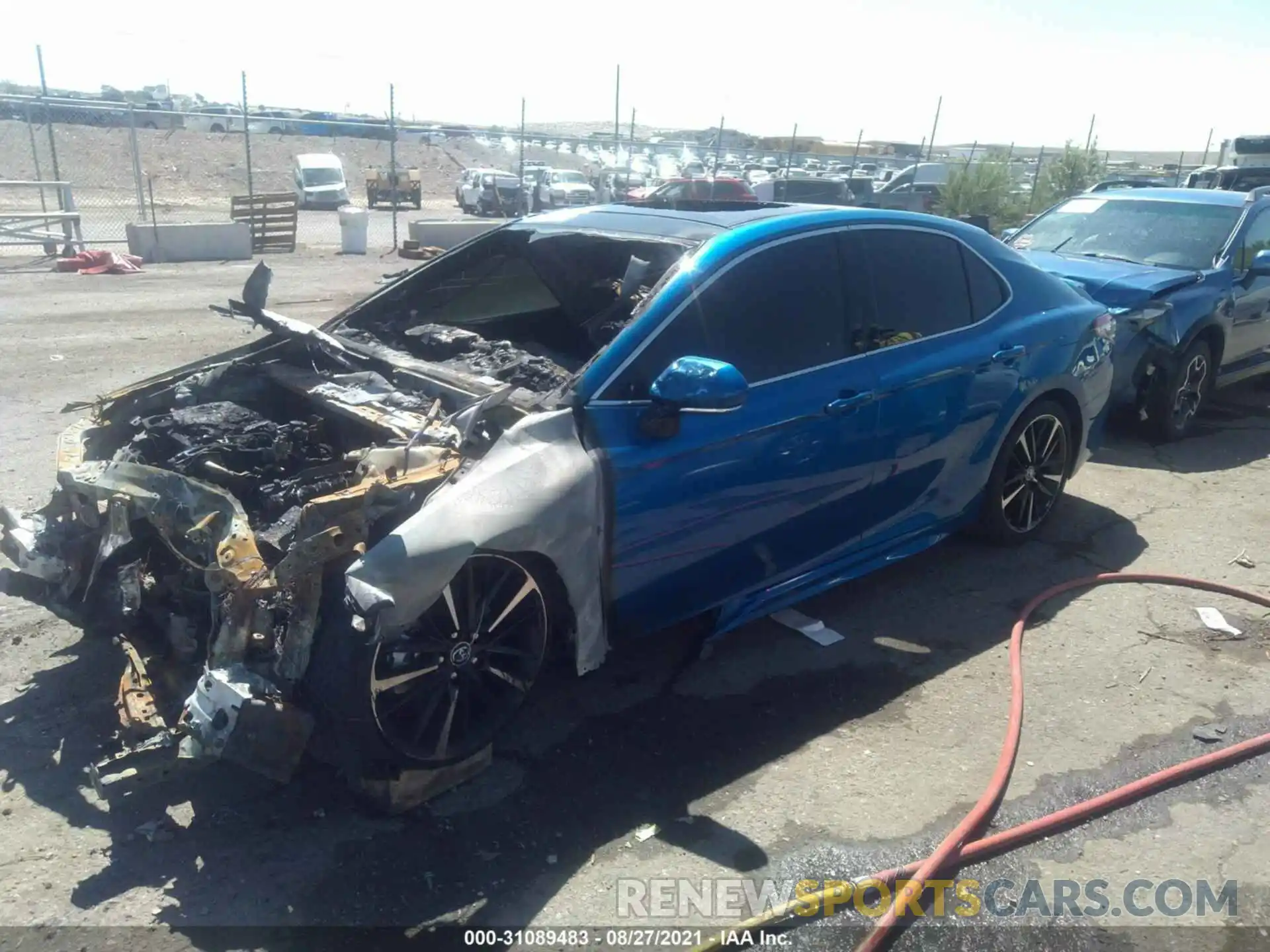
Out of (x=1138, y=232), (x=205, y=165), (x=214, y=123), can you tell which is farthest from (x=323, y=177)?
(x=1138, y=232)

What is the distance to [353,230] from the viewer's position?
1834 centimetres

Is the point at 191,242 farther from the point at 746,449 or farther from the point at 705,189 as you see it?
the point at 746,449

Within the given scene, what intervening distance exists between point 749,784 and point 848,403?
158 cm

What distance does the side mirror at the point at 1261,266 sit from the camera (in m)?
7.66

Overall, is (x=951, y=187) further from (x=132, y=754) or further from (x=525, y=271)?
(x=132, y=754)

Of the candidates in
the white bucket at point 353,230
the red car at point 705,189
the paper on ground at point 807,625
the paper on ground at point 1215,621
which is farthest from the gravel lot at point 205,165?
the paper on ground at point 1215,621

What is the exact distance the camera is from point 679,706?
4016 millimetres

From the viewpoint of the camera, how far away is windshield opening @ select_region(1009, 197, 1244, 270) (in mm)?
7902

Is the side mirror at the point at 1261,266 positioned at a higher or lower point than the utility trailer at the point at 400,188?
higher

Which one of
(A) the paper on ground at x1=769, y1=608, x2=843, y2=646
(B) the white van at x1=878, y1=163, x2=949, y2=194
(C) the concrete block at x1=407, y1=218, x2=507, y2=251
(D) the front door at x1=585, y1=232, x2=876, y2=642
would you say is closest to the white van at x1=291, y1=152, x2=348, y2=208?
(C) the concrete block at x1=407, y1=218, x2=507, y2=251

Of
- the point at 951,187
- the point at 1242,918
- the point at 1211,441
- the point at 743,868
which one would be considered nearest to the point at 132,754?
the point at 743,868

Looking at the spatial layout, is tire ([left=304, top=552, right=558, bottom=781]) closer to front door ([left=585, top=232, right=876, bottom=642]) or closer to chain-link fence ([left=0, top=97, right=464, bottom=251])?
front door ([left=585, top=232, right=876, bottom=642])

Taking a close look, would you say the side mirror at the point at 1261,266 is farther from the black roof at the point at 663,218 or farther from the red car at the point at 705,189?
the red car at the point at 705,189

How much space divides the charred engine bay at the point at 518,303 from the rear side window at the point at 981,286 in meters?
1.67
